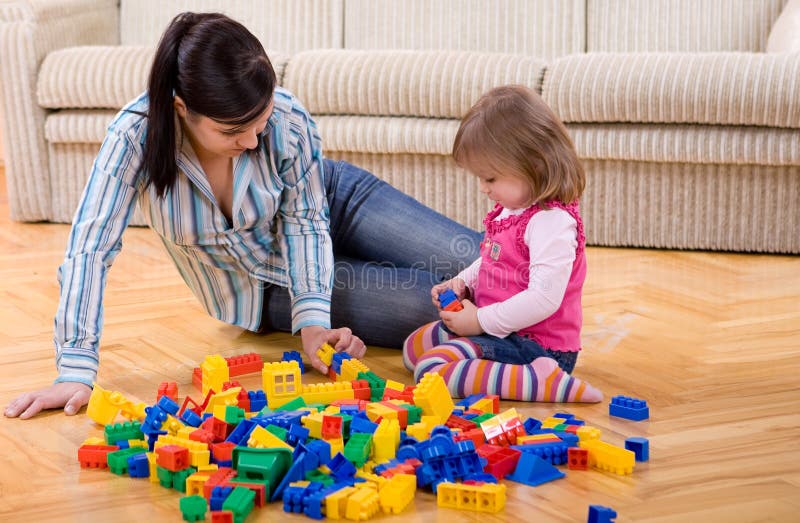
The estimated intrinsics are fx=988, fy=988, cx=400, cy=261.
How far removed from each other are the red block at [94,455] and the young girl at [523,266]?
1.63 feet

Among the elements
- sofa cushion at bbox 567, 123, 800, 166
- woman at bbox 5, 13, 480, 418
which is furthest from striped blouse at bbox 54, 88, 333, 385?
sofa cushion at bbox 567, 123, 800, 166

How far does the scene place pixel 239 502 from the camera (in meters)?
1.09

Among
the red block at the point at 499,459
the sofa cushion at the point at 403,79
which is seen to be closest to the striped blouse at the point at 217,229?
the red block at the point at 499,459

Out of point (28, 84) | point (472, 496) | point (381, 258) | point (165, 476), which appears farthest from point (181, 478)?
point (28, 84)

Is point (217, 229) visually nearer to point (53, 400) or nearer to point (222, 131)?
point (222, 131)

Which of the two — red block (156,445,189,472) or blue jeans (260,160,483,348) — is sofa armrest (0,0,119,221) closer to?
blue jeans (260,160,483,348)

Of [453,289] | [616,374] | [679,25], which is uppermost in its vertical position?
[679,25]

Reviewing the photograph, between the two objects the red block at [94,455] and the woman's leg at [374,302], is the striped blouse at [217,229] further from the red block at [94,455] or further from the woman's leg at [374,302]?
the red block at [94,455]

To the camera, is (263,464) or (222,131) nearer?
(263,464)

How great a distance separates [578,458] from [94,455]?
609 mm

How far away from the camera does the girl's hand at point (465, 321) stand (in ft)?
5.10

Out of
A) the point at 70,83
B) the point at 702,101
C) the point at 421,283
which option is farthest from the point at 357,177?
the point at 70,83

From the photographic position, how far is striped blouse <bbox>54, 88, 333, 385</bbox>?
4.75ft

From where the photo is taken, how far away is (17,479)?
123 cm
